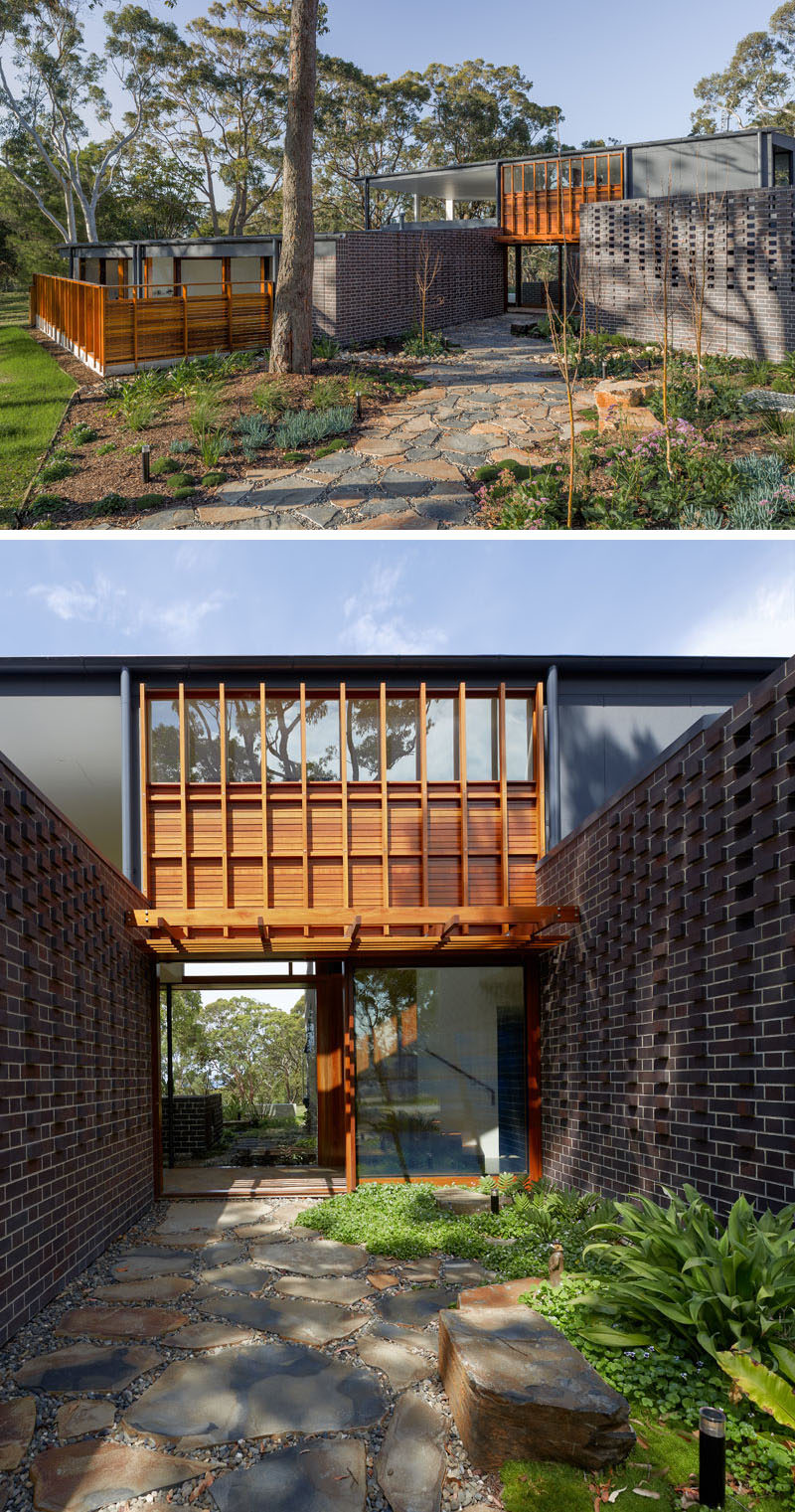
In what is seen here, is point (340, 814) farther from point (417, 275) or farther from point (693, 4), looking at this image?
point (417, 275)

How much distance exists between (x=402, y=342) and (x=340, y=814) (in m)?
11.8

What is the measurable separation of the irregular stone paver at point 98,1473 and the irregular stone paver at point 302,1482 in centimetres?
18

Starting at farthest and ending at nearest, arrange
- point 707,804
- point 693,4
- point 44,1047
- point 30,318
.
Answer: point 30,318 < point 693,4 < point 44,1047 < point 707,804

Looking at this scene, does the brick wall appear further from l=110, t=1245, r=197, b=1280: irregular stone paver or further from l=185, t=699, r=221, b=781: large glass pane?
l=110, t=1245, r=197, b=1280: irregular stone paver

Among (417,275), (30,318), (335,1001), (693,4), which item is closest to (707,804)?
(335,1001)

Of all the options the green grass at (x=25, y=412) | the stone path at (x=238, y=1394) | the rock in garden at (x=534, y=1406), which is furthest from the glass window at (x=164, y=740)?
the rock in garden at (x=534, y=1406)

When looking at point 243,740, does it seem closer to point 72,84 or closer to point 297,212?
point 297,212

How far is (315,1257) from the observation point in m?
6.50

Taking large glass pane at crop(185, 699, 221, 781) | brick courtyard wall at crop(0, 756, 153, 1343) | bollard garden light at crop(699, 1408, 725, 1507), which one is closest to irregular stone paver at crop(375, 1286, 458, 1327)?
brick courtyard wall at crop(0, 756, 153, 1343)

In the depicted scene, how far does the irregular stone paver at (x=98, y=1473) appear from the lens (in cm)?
309

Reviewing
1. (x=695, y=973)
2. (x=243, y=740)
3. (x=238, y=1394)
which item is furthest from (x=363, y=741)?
(x=238, y=1394)

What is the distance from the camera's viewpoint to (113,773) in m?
9.86

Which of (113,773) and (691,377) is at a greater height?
(691,377)

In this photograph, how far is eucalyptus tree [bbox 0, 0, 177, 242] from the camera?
2000 cm
